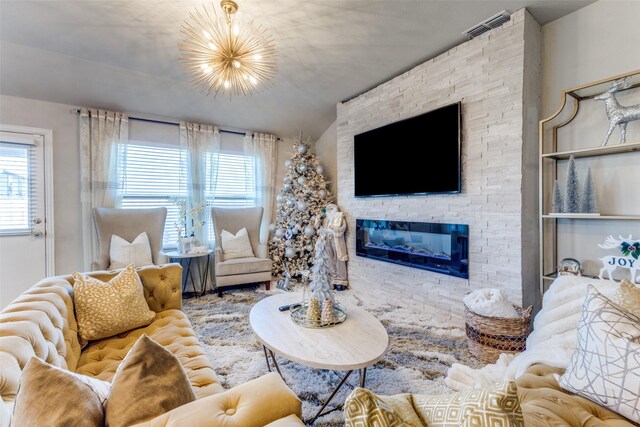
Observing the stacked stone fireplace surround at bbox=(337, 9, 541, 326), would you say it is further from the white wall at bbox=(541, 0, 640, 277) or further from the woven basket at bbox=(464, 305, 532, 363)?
the woven basket at bbox=(464, 305, 532, 363)

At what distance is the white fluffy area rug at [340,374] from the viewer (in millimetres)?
1842

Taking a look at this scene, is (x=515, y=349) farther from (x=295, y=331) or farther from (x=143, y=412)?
(x=143, y=412)

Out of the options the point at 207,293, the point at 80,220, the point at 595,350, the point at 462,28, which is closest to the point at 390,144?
the point at 462,28

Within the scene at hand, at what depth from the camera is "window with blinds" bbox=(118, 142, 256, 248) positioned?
13.2 feet

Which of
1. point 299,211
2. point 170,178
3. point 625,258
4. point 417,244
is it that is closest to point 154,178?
point 170,178

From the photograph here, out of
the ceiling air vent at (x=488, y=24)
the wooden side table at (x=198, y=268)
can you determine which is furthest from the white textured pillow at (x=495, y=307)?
the wooden side table at (x=198, y=268)

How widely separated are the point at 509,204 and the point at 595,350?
1.57m

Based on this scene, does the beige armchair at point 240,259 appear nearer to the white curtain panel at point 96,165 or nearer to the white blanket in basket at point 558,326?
the white curtain panel at point 96,165

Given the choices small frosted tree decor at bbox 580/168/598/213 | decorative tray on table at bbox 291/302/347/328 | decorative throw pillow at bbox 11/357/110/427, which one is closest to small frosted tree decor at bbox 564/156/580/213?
small frosted tree decor at bbox 580/168/598/213

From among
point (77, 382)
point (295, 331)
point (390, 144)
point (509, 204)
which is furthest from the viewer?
point (390, 144)

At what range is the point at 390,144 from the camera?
11.7 ft

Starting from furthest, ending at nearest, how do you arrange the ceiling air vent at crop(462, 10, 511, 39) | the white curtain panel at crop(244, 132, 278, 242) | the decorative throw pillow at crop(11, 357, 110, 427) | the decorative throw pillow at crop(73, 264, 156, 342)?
the white curtain panel at crop(244, 132, 278, 242), the ceiling air vent at crop(462, 10, 511, 39), the decorative throw pillow at crop(73, 264, 156, 342), the decorative throw pillow at crop(11, 357, 110, 427)

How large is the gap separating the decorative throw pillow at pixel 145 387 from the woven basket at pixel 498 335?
2.12m

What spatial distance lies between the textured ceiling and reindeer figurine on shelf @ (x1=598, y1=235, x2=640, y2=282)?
190 centimetres
